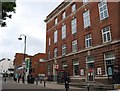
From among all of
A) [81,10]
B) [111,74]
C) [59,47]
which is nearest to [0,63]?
[59,47]

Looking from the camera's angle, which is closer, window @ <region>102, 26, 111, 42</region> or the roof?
window @ <region>102, 26, 111, 42</region>

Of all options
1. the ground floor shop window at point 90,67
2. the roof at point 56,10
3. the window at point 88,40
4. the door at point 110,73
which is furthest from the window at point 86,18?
the door at point 110,73

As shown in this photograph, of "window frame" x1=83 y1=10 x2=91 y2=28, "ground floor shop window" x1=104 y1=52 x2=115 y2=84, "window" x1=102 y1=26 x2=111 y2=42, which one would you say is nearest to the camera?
"ground floor shop window" x1=104 y1=52 x2=115 y2=84

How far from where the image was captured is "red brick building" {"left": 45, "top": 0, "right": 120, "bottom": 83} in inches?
1150

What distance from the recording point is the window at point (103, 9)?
103 feet

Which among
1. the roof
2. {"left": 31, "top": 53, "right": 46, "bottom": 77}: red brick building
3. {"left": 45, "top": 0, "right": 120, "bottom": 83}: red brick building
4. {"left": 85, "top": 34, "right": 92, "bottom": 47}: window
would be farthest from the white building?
{"left": 85, "top": 34, "right": 92, "bottom": 47}: window

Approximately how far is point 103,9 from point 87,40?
5589mm

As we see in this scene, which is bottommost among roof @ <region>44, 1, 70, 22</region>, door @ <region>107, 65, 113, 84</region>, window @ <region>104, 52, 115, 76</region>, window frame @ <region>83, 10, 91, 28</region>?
door @ <region>107, 65, 113, 84</region>

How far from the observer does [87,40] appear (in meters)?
35.1

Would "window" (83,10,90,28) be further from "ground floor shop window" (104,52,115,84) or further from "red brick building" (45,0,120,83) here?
"ground floor shop window" (104,52,115,84)

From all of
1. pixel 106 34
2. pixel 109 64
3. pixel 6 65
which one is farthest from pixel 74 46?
pixel 6 65

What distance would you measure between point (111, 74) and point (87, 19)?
1078cm

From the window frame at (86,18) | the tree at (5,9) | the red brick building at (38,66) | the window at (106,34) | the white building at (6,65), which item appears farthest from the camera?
the white building at (6,65)

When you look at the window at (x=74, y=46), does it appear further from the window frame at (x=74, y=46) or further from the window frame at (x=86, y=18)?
the window frame at (x=86, y=18)
